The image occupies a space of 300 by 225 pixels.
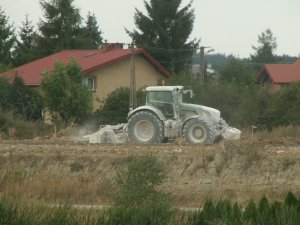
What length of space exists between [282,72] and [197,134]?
4493cm

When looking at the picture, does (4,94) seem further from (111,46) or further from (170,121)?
(170,121)

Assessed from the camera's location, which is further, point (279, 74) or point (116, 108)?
point (279, 74)

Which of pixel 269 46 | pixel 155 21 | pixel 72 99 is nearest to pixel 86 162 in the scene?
pixel 72 99

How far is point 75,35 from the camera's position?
78438 millimetres

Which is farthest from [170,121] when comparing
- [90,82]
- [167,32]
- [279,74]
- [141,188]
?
[279,74]

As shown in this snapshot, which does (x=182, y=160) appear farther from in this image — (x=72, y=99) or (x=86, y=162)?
(x=72, y=99)

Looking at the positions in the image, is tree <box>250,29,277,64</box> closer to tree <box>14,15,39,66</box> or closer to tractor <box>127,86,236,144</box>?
tree <box>14,15,39,66</box>

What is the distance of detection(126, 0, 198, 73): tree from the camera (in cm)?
6844

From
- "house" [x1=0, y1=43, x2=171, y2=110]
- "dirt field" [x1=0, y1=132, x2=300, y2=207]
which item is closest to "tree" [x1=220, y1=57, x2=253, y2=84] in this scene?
"house" [x1=0, y1=43, x2=171, y2=110]

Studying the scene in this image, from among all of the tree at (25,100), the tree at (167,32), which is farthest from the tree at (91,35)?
the tree at (25,100)

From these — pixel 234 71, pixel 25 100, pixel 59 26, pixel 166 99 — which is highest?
pixel 59 26

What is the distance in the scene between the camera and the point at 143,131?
3086 cm

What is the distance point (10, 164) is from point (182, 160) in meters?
5.54

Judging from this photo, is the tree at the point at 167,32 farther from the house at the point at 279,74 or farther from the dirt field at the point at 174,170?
the dirt field at the point at 174,170
